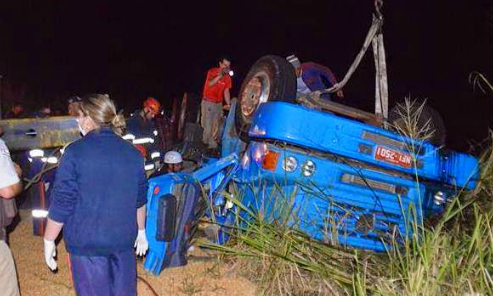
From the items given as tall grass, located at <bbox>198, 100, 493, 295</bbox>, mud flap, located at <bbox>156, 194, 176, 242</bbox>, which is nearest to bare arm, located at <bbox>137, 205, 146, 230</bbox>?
mud flap, located at <bbox>156, 194, 176, 242</bbox>

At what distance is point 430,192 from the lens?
5.29 meters

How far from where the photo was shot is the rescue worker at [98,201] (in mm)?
3020

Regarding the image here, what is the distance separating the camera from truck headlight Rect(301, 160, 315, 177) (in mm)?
4922

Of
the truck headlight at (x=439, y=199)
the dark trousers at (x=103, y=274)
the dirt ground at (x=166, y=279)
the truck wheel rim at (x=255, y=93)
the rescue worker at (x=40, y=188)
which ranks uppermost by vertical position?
the truck wheel rim at (x=255, y=93)

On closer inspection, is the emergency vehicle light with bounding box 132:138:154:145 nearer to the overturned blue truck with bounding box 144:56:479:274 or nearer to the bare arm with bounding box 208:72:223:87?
the bare arm with bounding box 208:72:223:87

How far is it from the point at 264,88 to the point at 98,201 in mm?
2763

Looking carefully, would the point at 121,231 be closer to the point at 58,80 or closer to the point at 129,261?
the point at 129,261

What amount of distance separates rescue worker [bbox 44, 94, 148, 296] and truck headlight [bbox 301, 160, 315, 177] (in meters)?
1.98

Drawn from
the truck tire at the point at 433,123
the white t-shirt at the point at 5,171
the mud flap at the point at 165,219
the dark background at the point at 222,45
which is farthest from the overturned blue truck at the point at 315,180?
the dark background at the point at 222,45

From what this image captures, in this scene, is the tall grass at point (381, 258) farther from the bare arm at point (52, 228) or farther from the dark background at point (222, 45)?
the dark background at point (222, 45)

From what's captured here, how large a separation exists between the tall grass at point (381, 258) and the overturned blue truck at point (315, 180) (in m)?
0.20

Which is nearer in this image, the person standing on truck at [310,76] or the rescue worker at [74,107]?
the rescue worker at [74,107]

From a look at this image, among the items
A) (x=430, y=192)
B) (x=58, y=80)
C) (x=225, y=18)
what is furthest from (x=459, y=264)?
(x=225, y=18)

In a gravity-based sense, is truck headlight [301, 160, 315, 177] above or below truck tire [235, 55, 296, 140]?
below
